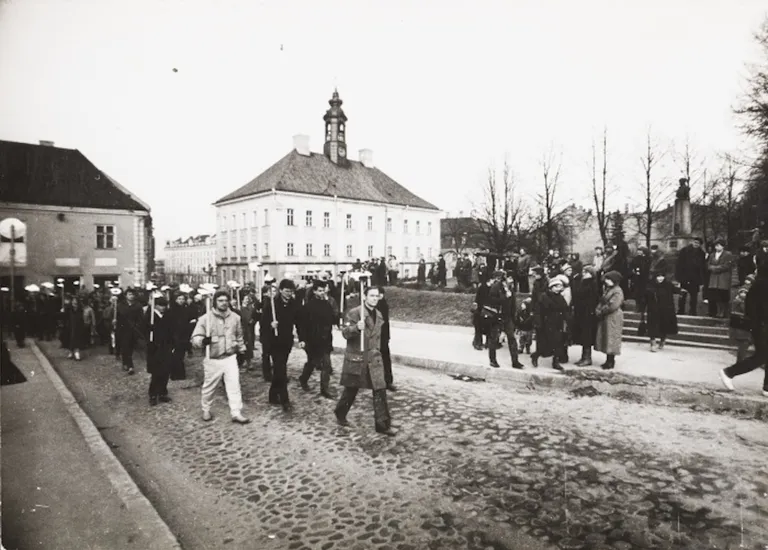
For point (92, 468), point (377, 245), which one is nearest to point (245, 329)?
point (92, 468)

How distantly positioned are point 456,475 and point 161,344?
19.8ft

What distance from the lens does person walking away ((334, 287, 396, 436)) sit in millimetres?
6094

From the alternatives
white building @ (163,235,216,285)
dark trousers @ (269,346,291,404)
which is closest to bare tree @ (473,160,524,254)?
dark trousers @ (269,346,291,404)

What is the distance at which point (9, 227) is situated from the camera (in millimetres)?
4738

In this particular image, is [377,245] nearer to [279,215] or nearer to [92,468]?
[279,215]

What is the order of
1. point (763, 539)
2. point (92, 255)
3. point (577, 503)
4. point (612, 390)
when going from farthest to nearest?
point (92, 255) → point (612, 390) → point (577, 503) → point (763, 539)

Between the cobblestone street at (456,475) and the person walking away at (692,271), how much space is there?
22.8 ft

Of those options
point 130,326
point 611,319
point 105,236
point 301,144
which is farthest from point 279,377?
point 301,144

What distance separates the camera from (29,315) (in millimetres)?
17969

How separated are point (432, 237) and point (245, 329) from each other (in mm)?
48056

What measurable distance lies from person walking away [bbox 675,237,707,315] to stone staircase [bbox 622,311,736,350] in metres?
0.56

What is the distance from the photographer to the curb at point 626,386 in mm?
7086

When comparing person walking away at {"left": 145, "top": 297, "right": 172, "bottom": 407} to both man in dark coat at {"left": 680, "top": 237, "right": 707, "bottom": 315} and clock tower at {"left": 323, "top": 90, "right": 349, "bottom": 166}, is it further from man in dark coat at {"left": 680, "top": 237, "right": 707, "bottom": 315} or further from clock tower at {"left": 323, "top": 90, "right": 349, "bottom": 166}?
clock tower at {"left": 323, "top": 90, "right": 349, "bottom": 166}

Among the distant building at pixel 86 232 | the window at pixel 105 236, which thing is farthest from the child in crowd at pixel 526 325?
the window at pixel 105 236
